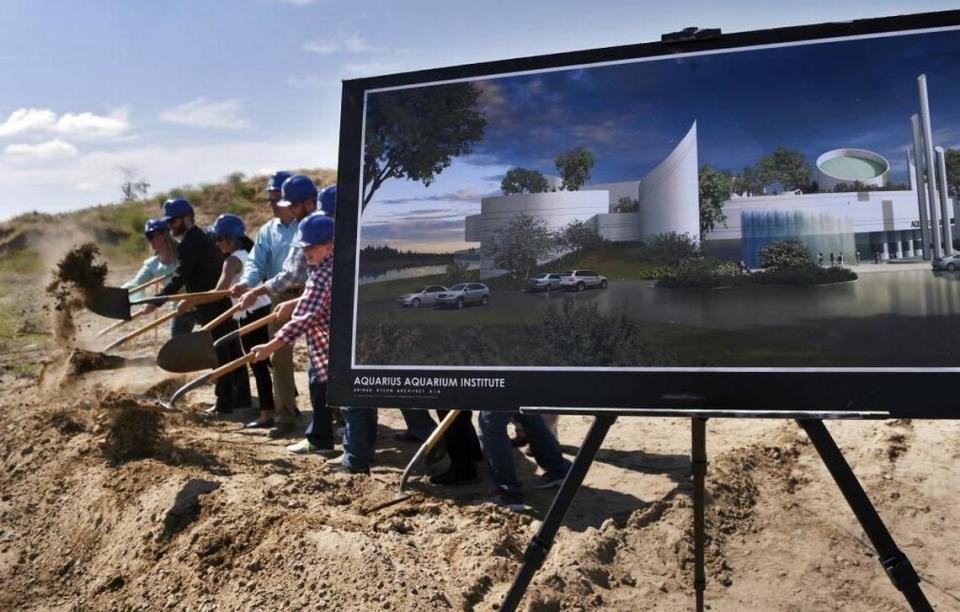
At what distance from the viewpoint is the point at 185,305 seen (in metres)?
7.81

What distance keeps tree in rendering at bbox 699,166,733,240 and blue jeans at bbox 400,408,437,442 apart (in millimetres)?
4129

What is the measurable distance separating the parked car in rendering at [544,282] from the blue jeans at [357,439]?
2984 millimetres

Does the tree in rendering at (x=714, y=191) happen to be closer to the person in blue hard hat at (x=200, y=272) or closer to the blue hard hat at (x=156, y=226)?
the person in blue hard hat at (x=200, y=272)

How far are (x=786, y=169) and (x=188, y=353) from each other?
4.51 m

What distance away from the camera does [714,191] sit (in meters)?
3.10

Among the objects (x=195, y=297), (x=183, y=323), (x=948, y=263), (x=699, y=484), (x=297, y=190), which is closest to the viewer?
(x=948, y=263)

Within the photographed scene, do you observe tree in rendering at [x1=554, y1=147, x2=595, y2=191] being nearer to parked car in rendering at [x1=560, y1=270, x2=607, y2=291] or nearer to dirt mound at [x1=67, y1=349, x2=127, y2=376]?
parked car in rendering at [x1=560, y1=270, x2=607, y2=291]

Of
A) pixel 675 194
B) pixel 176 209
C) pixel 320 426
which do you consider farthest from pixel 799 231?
pixel 176 209

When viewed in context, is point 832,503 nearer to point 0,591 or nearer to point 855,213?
point 855,213

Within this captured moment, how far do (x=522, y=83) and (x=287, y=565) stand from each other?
249cm

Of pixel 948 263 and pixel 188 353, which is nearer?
pixel 948 263

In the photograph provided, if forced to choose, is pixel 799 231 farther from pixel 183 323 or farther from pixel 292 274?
pixel 183 323

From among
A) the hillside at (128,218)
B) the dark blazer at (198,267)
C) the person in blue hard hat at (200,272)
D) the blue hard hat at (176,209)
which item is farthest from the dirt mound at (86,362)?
the hillside at (128,218)

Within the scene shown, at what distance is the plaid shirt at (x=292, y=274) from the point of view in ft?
21.9
